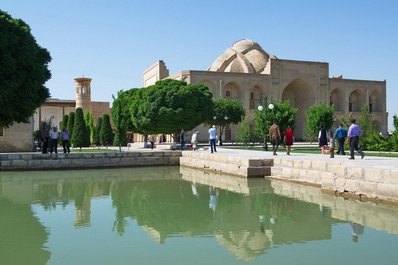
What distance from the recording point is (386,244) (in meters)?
5.24

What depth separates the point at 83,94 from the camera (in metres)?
48.8

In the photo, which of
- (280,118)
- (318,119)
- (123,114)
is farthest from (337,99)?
(123,114)

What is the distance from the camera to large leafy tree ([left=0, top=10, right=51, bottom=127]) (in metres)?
14.6

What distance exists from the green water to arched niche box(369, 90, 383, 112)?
4048 centimetres

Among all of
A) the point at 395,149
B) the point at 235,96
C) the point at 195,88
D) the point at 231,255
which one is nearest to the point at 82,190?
the point at 231,255

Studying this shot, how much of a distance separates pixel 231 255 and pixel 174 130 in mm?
20953

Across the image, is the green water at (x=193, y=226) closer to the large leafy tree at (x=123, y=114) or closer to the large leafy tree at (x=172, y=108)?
the large leafy tree at (x=172, y=108)

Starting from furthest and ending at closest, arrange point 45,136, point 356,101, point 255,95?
point 356,101, point 255,95, point 45,136

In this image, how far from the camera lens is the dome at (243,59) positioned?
4394 centimetres

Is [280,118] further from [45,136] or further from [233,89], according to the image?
[233,89]

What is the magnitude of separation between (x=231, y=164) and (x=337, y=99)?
119 feet

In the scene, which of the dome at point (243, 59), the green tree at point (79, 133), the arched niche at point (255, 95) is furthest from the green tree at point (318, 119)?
the green tree at point (79, 133)

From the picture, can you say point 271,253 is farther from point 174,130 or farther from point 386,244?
point 174,130

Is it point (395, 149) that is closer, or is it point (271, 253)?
point (271, 253)
